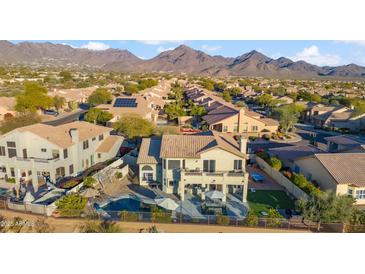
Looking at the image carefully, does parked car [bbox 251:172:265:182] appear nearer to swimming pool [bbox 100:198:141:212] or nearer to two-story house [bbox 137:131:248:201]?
two-story house [bbox 137:131:248:201]

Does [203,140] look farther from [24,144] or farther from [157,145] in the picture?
[24,144]

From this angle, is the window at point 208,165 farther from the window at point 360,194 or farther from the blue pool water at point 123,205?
the window at point 360,194

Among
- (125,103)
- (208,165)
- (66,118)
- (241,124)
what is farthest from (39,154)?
(66,118)

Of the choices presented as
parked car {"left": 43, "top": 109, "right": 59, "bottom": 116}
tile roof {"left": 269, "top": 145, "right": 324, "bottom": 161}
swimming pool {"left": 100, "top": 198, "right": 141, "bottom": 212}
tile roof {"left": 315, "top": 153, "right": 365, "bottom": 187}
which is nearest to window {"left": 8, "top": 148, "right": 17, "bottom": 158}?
swimming pool {"left": 100, "top": 198, "right": 141, "bottom": 212}

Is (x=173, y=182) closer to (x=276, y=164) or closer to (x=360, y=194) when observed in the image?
(x=276, y=164)

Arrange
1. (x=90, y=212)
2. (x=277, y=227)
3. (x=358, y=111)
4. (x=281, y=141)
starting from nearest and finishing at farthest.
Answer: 1. (x=277, y=227)
2. (x=90, y=212)
3. (x=281, y=141)
4. (x=358, y=111)

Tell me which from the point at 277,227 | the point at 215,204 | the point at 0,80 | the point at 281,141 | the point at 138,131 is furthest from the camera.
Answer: the point at 0,80

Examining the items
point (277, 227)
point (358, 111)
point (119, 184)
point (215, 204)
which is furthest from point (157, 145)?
point (358, 111)
